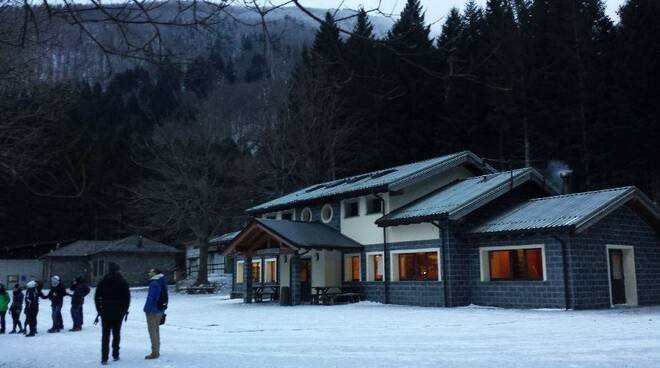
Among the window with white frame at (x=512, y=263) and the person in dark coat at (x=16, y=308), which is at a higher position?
the window with white frame at (x=512, y=263)

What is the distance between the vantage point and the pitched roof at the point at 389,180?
81.0 ft

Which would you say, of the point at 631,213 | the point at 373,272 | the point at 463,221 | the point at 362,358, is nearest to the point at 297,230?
the point at 373,272

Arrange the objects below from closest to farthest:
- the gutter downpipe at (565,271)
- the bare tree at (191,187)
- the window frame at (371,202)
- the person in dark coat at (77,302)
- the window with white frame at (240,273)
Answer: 1. the person in dark coat at (77,302)
2. the gutter downpipe at (565,271)
3. the window frame at (371,202)
4. the window with white frame at (240,273)
5. the bare tree at (191,187)

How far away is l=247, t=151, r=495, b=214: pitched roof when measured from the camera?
24.7m

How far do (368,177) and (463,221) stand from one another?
26.3ft

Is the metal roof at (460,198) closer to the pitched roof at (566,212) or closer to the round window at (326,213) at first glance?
the pitched roof at (566,212)

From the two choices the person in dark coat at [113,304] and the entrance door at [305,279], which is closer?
the person in dark coat at [113,304]

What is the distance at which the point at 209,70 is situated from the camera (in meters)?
6.83

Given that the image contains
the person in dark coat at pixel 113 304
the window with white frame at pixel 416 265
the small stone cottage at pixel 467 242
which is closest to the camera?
the person in dark coat at pixel 113 304

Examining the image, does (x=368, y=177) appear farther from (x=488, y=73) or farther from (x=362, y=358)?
(x=362, y=358)

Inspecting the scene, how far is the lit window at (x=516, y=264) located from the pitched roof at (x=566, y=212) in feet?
3.31

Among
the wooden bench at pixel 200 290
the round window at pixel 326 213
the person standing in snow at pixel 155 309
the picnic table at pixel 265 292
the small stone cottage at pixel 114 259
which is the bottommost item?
the wooden bench at pixel 200 290

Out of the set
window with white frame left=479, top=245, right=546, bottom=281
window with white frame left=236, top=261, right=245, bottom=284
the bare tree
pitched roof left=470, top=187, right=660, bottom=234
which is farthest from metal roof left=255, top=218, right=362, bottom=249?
the bare tree

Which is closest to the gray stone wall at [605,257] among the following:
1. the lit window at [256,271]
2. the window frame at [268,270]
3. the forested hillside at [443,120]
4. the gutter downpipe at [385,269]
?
the gutter downpipe at [385,269]
